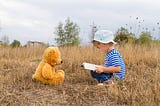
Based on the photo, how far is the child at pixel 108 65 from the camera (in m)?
5.39

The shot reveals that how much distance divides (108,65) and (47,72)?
2.89 feet

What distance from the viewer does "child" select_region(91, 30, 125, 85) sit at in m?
5.39

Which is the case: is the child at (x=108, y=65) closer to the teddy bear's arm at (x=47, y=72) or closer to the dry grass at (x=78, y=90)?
the dry grass at (x=78, y=90)

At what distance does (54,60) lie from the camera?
5.48m

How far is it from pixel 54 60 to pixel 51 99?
0.98 meters

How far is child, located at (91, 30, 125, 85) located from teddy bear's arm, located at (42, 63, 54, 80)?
58 cm

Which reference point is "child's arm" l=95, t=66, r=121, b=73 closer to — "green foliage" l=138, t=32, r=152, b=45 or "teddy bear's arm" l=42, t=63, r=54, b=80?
"teddy bear's arm" l=42, t=63, r=54, b=80

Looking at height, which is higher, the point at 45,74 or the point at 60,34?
the point at 60,34

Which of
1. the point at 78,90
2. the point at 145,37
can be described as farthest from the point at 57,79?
the point at 145,37

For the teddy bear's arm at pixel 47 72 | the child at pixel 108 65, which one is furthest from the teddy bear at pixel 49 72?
the child at pixel 108 65

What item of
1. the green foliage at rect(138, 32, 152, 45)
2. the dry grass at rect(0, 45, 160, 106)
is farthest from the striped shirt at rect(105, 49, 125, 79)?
the green foliage at rect(138, 32, 152, 45)

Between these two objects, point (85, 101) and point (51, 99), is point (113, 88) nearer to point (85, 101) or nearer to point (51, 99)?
point (85, 101)

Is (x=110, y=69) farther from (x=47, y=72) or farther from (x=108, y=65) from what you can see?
(x=47, y=72)

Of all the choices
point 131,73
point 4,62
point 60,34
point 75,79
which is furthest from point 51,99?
point 60,34
